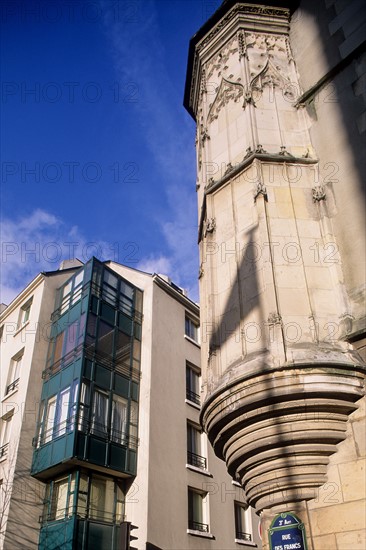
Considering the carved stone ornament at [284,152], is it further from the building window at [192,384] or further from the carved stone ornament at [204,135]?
the building window at [192,384]

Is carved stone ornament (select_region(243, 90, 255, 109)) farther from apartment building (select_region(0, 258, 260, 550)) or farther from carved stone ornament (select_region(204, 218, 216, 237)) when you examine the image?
apartment building (select_region(0, 258, 260, 550))

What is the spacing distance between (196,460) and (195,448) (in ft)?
1.76

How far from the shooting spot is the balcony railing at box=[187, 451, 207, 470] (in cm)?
2013

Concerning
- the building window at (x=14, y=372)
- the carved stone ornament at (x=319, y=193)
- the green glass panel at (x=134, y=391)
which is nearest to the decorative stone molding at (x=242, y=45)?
the carved stone ornament at (x=319, y=193)

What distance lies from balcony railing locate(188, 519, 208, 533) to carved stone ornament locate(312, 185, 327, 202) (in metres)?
14.6

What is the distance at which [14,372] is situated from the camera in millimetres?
21438

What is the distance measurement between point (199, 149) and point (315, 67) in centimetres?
339

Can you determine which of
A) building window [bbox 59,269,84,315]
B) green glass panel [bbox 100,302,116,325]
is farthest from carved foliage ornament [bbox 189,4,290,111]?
building window [bbox 59,269,84,315]

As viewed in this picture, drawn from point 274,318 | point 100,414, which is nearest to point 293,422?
point 274,318

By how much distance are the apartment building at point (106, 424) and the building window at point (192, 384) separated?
0.05m

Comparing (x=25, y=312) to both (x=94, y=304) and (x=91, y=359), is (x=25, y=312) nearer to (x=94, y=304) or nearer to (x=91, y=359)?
(x=94, y=304)

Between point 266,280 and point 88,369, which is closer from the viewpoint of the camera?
point 266,280

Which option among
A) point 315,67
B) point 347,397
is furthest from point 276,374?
point 315,67

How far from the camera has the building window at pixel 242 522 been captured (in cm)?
2058
